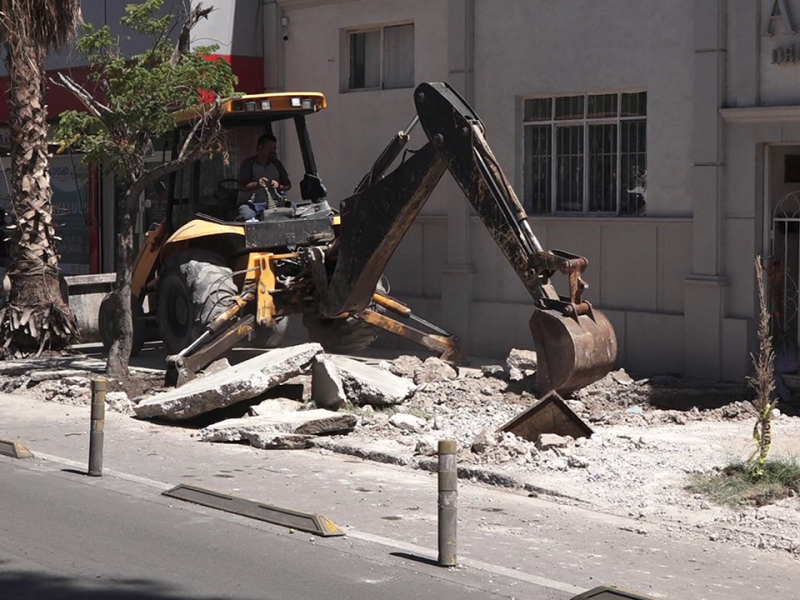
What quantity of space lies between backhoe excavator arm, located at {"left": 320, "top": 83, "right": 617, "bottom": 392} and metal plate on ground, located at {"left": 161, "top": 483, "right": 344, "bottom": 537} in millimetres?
3643

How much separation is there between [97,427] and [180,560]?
264 centimetres

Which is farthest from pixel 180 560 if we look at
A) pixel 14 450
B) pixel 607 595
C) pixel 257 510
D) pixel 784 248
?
pixel 784 248

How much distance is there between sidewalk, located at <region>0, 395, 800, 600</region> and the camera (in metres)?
7.51

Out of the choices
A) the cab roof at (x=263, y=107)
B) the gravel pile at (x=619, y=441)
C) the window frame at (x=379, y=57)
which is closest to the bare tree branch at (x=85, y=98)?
the cab roof at (x=263, y=107)

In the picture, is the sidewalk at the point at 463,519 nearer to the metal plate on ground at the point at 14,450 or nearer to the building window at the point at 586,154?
the metal plate on ground at the point at 14,450

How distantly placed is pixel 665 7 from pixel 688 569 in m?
9.20

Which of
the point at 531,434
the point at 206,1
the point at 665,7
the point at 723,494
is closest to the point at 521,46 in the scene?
the point at 665,7

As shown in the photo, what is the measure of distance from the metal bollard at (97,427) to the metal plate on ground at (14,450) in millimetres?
1225

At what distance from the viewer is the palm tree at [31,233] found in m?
17.5

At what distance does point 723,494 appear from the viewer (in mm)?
9320

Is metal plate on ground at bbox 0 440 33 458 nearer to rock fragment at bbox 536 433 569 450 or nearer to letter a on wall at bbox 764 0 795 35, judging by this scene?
rock fragment at bbox 536 433 569 450

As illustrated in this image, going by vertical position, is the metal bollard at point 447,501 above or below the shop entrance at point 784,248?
below

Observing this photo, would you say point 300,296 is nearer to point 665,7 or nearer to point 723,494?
point 665,7

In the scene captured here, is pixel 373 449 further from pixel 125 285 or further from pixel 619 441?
pixel 125 285
